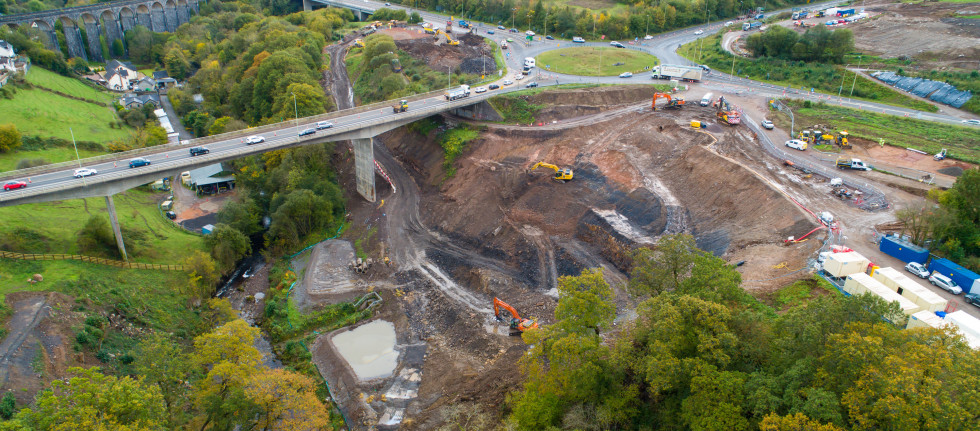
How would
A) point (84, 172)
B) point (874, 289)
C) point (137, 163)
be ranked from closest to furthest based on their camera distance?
point (874, 289) < point (84, 172) < point (137, 163)

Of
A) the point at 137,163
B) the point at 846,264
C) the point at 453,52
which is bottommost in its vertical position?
the point at 846,264

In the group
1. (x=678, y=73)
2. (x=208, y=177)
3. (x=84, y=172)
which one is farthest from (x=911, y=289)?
(x=208, y=177)

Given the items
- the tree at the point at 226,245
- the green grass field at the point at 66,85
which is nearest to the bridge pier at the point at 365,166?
the tree at the point at 226,245

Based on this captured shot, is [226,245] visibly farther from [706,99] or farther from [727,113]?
[706,99]

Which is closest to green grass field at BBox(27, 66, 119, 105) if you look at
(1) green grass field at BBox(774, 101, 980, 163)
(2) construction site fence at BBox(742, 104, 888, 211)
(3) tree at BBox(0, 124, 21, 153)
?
(3) tree at BBox(0, 124, 21, 153)

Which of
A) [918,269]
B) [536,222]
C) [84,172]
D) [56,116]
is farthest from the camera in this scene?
[56,116]

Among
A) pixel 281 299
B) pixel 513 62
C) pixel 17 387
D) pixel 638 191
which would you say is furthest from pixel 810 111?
pixel 17 387
